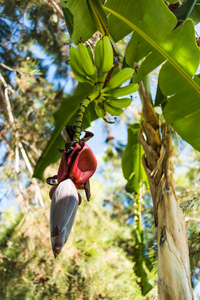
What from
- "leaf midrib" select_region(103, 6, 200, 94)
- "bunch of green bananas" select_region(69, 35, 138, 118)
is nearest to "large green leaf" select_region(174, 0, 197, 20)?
"leaf midrib" select_region(103, 6, 200, 94)

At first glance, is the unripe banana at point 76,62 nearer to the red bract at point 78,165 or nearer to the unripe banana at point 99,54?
the unripe banana at point 99,54

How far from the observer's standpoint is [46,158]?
3.90 feet

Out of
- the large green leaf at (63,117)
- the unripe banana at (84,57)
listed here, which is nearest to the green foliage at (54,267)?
the large green leaf at (63,117)

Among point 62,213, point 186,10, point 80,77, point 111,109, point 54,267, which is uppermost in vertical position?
point 186,10

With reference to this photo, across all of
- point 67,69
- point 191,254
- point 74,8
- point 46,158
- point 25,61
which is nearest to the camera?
point 74,8

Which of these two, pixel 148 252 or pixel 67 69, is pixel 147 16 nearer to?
pixel 148 252

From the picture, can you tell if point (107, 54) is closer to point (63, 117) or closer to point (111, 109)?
point (111, 109)

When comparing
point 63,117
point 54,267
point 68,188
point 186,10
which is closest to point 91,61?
point 63,117

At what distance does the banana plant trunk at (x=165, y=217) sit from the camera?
2.84 feet

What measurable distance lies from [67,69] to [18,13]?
0.53 metres

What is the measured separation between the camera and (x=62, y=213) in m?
0.58

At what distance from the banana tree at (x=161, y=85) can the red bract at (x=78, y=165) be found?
0.22m

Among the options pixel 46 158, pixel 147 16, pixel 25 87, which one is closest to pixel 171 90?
pixel 147 16

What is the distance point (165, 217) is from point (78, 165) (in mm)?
438
